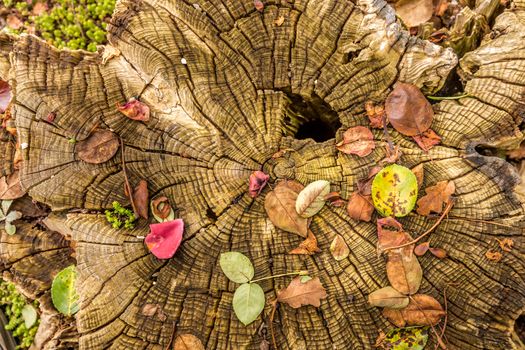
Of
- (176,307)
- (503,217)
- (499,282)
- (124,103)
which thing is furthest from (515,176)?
(124,103)

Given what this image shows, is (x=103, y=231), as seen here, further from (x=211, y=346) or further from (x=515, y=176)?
(x=515, y=176)

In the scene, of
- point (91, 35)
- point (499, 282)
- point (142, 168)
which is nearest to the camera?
point (499, 282)

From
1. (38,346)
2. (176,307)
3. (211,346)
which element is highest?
(176,307)

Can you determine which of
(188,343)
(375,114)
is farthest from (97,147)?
(375,114)

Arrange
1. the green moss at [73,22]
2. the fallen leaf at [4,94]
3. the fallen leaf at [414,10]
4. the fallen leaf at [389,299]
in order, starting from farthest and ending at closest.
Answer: the green moss at [73,22] < the fallen leaf at [414,10] < the fallen leaf at [4,94] < the fallen leaf at [389,299]

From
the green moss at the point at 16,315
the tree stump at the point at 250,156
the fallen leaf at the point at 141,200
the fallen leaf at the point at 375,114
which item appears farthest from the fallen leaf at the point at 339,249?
the green moss at the point at 16,315

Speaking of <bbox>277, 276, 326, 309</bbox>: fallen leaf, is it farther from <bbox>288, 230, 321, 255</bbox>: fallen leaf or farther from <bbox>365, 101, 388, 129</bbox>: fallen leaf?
<bbox>365, 101, 388, 129</bbox>: fallen leaf

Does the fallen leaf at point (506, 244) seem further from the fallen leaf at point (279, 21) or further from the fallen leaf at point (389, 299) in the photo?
the fallen leaf at point (279, 21)
